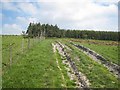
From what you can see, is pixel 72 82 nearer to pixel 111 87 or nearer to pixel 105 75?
pixel 111 87

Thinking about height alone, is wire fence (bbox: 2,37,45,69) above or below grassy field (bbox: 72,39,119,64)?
above

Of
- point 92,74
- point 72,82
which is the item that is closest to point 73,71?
point 92,74

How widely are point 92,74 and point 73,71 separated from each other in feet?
6.73

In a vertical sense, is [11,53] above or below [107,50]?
above

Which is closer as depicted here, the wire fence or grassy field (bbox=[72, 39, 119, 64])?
the wire fence

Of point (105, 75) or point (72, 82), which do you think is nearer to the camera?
point (72, 82)

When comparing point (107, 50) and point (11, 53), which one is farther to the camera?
point (107, 50)

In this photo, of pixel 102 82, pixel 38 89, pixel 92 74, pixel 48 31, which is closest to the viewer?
pixel 38 89

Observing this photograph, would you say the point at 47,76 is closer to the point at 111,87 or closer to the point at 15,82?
the point at 15,82

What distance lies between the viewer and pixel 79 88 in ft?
57.7

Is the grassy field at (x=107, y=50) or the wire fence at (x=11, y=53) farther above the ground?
the wire fence at (x=11, y=53)

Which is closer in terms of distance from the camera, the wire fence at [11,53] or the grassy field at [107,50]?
the wire fence at [11,53]

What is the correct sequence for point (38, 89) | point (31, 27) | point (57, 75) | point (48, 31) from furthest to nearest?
point (48, 31), point (31, 27), point (57, 75), point (38, 89)

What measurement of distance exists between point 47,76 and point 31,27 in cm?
16364
